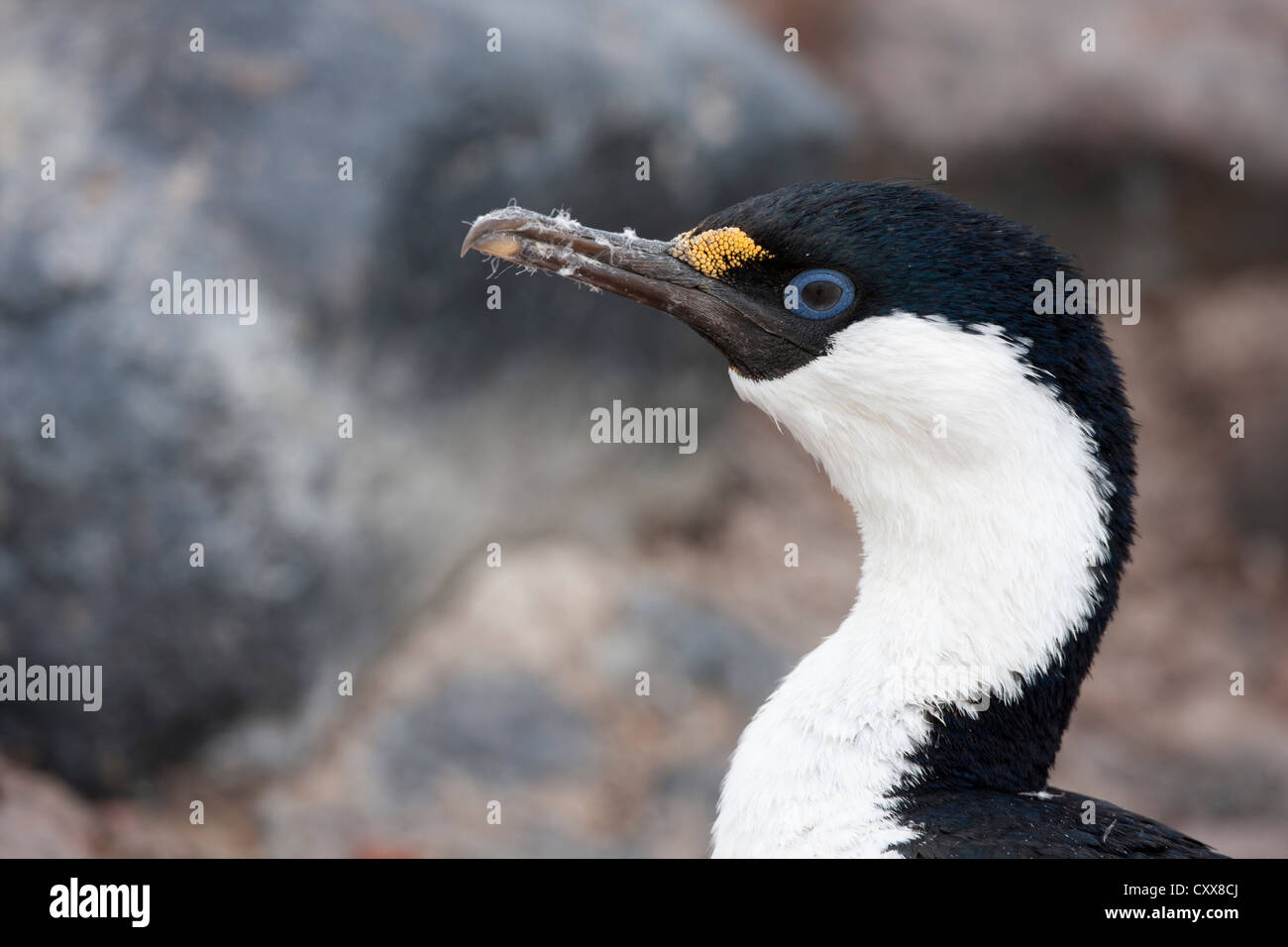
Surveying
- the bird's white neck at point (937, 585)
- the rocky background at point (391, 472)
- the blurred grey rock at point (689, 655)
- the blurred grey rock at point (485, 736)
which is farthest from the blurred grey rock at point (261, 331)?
the bird's white neck at point (937, 585)

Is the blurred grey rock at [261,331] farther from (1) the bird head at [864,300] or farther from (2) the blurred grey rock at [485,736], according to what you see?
(1) the bird head at [864,300]

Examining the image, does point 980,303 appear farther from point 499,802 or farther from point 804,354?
point 499,802

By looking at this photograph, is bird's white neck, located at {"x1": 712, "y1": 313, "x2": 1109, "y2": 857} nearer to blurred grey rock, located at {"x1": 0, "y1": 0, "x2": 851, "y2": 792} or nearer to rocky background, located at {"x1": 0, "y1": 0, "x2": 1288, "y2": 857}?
rocky background, located at {"x1": 0, "y1": 0, "x2": 1288, "y2": 857}

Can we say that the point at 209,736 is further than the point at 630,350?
No

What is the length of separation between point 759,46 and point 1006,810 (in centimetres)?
629

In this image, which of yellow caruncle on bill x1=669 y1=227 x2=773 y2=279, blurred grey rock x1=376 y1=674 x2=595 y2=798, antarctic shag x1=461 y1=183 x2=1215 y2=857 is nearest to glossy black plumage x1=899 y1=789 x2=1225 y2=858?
antarctic shag x1=461 y1=183 x2=1215 y2=857

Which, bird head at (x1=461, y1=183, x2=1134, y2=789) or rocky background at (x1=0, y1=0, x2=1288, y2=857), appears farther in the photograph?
rocky background at (x1=0, y1=0, x2=1288, y2=857)

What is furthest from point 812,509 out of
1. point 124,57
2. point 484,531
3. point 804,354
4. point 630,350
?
point 804,354

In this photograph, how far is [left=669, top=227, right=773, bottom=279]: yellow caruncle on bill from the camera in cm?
359

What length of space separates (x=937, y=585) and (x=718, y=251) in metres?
1.10

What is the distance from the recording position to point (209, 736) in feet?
21.4

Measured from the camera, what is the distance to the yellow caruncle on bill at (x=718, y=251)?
11.8ft

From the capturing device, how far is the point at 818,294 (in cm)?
348

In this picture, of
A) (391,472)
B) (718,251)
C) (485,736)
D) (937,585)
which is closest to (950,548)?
(937,585)
